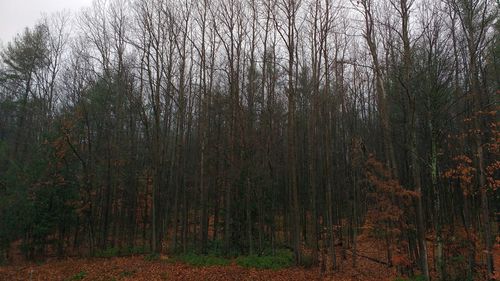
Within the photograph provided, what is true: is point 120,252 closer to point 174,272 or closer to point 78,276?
point 78,276

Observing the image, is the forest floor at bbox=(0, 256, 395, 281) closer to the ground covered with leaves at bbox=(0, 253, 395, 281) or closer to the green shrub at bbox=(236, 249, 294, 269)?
the ground covered with leaves at bbox=(0, 253, 395, 281)

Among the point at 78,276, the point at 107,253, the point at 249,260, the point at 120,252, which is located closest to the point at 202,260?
the point at 249,260

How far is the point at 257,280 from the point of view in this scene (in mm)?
11383

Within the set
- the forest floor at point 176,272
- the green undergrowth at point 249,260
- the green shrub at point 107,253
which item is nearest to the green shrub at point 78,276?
the forest floor at point 176,272

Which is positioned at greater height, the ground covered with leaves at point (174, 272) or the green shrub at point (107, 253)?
the ground covered with leaves at point (174, 272)

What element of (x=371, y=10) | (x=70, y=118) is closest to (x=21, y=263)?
(x=70, y=118)

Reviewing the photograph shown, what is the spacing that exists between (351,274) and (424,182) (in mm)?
7352

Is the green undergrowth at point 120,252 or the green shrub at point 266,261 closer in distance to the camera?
the green shrub at point 266,261

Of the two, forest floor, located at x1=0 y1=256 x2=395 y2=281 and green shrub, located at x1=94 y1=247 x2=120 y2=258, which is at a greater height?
forest floor, located at x1=0 y1=256 x2=395 y2=281

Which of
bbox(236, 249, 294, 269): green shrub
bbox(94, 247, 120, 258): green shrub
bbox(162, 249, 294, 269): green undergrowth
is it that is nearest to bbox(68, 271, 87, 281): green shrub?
bbox(162, 249, 294, 269): green undergrowth

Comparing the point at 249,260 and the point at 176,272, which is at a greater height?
the point at 249,260

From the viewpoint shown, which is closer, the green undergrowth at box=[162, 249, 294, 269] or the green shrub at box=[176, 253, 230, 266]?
the green undergrowth at box=[162, 249, 294, 269]

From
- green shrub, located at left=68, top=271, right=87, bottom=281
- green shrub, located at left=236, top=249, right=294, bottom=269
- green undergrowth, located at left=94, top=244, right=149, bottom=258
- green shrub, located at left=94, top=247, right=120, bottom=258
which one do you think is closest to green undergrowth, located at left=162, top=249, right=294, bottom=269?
green shrub, located at left=236, top=249, right=294, bottom=269

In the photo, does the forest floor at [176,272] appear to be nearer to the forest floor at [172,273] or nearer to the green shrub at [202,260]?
the forest floor at [172,273]
